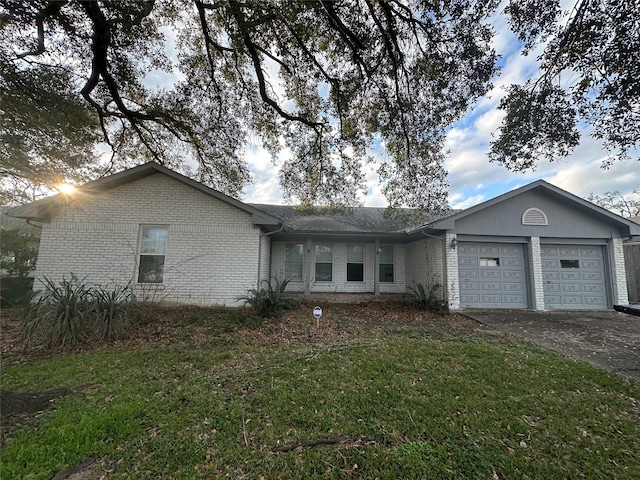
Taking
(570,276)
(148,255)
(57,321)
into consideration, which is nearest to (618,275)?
(570,276)

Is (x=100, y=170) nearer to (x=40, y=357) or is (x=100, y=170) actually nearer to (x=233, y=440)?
(x=40, y=357)

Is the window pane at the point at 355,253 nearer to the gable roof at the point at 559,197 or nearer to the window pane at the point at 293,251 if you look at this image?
the window pane at the point at 293,251

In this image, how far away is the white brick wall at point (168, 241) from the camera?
324 inches

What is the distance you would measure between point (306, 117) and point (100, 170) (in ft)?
32.3

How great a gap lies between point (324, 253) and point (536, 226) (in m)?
8.05

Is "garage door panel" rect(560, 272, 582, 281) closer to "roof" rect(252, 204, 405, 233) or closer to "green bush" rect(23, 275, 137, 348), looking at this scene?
"roof" rect(252, 204, 405, 233)

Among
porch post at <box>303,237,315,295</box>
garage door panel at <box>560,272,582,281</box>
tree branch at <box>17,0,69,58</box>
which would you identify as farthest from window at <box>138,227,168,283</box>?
garage door panel at <box>560,272,582,281</box>

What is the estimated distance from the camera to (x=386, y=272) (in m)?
12.0

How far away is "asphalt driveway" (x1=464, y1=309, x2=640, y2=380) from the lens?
198 inches

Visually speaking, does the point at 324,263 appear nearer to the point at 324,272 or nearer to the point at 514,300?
the point at 324,272

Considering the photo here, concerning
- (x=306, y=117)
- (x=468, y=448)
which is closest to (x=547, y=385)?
(x=468, y=448)

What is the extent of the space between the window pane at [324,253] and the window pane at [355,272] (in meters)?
0.94

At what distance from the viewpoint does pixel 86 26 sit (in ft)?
22.8

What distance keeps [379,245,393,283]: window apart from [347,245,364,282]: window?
0.91 meters
